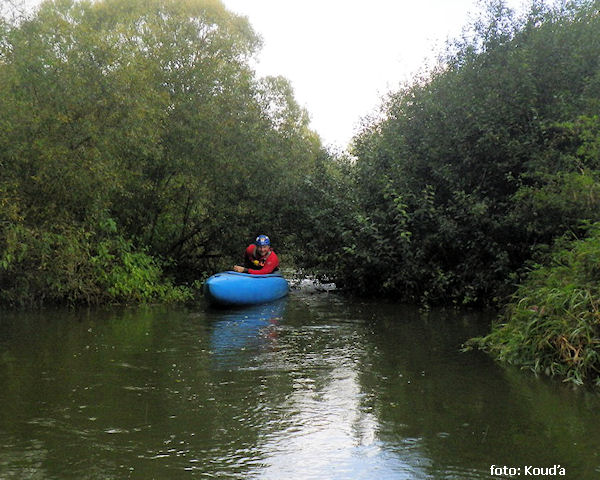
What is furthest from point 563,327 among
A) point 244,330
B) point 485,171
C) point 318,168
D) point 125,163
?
point 318,168

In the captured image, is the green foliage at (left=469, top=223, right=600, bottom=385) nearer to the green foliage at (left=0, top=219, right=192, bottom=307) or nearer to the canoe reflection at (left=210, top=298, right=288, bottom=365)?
the canoe reflection at (left=210, top=298, right=288, bottom=365)

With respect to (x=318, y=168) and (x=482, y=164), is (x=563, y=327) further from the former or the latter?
(x=318, y=168)

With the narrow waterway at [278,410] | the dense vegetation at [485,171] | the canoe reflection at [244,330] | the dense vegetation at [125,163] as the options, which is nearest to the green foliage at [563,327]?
the narrow waterway at [278,410]

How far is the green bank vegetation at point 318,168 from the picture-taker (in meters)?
12.4

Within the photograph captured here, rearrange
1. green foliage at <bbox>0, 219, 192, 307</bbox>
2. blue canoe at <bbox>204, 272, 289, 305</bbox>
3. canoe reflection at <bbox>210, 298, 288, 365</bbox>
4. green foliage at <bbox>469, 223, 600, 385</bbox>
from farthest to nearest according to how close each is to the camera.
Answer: blue canoe at <bbox>204, 272, 289, 305</bbox> → green foliage at <bbox>0, 219, 192, 307</bbox> → canoe reflection at <bbox>210, 298, 288, 365</bbox> → green foliage at <bbox>469, 223, 600, 385</bbox>

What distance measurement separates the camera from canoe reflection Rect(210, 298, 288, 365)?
8766 mm

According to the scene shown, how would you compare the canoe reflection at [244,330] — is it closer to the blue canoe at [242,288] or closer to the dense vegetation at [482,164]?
the blue canoe at [242,288]

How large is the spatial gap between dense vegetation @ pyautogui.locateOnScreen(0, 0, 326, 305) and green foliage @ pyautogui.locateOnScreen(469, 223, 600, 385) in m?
8.14

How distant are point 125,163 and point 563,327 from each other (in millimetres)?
10394

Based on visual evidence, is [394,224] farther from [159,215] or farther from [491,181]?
[159,215]

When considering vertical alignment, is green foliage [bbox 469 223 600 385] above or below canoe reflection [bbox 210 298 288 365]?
above

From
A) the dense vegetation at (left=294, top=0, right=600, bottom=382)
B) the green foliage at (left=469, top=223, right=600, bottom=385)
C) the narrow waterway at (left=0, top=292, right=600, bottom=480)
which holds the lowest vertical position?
the narrow waterway at (left=0, top=292, right=600, bottom=480)

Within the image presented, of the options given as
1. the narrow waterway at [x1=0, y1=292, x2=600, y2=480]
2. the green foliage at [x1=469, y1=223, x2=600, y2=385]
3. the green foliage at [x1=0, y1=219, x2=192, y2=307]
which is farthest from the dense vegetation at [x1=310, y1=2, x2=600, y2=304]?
the green foliage at [x1=0, y1=219, x2=192, y2=307]

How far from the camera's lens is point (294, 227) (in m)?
18.4
